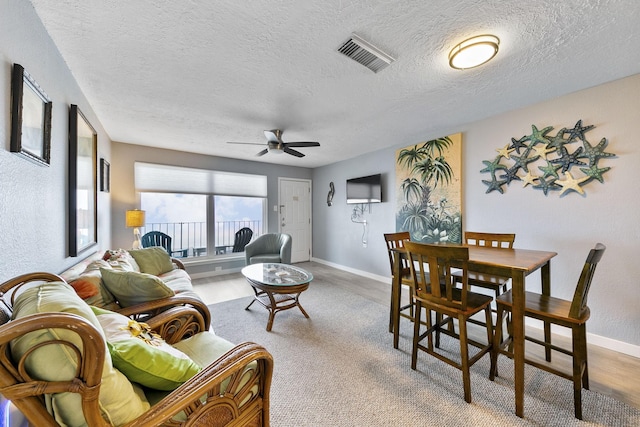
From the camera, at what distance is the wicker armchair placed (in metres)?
0.59

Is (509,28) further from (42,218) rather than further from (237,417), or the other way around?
(42,218)

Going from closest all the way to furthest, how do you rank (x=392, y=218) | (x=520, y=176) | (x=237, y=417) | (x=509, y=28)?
(x=237, y=417), (x=509, y=28), (x=520, y=176), (x=392, y=218)

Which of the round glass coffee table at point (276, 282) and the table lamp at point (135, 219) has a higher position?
the table lamp at point (135, 219)

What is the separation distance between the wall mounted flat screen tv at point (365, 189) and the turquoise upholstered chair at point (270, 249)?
147 centimetres

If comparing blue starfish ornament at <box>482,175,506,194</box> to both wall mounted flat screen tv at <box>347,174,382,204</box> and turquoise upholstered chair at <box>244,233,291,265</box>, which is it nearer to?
wall mounted flat screen tv at <box>347,174,382,204</box>

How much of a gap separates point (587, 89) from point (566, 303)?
6.64 ft

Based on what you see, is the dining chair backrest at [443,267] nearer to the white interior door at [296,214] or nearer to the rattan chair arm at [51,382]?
the rattan chair arm at [51,382]

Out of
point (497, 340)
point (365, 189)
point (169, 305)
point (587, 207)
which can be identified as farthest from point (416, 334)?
point (365, 189)

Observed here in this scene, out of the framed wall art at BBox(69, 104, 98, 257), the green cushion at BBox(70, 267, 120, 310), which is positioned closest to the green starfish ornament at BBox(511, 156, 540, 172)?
A: the green cushion at BBox(70, 267, 120, 310)

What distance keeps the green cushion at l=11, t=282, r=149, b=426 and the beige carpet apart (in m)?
1.01

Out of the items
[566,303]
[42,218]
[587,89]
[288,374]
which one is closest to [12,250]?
[42,218]

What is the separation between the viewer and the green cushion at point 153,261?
9.10ft

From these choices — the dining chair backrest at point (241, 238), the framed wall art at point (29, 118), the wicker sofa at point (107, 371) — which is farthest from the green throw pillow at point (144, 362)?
the dining chair backrest at point (241, 238)

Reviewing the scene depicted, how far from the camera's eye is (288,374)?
190 cm
